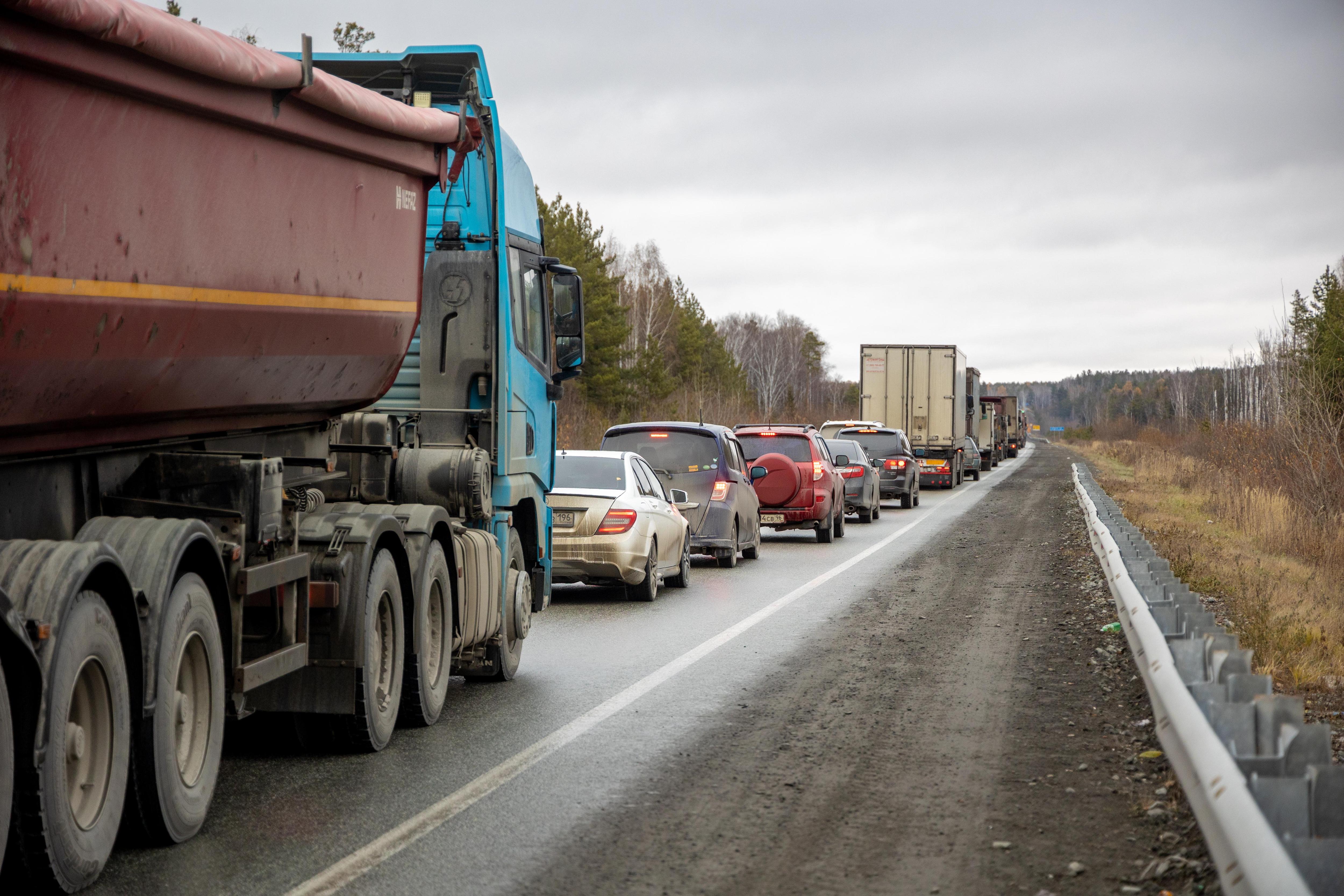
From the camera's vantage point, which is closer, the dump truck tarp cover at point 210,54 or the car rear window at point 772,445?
the dump truck tarp cover at point 210,54

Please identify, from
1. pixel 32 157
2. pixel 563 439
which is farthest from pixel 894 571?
pixel 563 439

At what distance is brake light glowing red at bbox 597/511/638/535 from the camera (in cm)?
1360

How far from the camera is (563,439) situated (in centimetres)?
4144

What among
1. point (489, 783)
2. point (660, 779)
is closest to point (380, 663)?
point (489, 783)

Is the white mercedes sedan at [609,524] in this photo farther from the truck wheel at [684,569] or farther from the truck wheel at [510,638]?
the truck wheel at [510,638]

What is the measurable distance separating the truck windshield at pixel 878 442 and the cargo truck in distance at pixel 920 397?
9.61m

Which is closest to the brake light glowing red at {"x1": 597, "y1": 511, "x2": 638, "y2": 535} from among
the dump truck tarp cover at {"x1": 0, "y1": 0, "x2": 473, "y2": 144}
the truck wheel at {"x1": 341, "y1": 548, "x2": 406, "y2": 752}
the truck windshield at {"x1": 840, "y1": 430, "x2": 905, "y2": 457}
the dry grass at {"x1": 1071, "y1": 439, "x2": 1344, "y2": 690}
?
the dry grass at {"x1": 1071, "y1": 439, "x2": 1344, "y2": 690}

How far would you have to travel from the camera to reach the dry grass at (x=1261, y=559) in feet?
32.8

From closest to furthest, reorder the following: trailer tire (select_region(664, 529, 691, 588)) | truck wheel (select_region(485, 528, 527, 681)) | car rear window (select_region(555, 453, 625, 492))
→ truck wheel (select_region(485, 528, 527, 681)), car rear window (select_region(555, 453, 625, 492)), trailer tire (select_region(664, 529, 691, 588))

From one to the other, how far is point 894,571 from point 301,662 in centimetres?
1155

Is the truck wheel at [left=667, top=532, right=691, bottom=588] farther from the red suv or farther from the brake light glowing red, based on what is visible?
the red suv

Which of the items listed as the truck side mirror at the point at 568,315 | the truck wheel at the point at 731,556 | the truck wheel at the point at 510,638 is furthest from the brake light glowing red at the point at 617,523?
the truck wheel at the point at 731,556

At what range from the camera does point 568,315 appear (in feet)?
34.0

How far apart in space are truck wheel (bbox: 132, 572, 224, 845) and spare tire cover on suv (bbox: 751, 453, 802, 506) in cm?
1621
